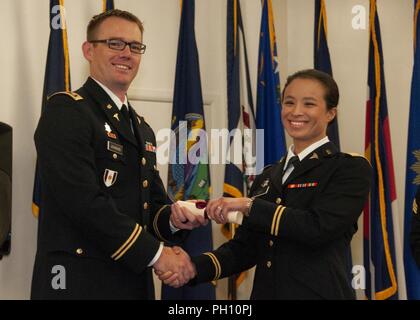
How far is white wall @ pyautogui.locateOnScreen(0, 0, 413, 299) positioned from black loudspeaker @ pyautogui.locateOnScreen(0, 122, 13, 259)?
0.42 meters

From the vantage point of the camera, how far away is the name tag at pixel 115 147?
2.17 meters

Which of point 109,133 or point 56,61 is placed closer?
point 109,133

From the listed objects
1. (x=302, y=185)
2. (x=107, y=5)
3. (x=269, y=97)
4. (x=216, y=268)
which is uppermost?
(x=107, y=5)

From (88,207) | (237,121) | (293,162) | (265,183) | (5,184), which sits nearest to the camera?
(88,207)

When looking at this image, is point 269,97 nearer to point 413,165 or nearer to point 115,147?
point 413,165

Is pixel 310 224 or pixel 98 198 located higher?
pixel 98 198

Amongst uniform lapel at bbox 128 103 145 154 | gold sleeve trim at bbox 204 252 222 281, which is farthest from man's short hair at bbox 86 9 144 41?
gold sleeve trim at bbox 204 252 222 281

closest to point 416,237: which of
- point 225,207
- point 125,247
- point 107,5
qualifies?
point 225,207

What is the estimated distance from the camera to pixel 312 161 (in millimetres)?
2188

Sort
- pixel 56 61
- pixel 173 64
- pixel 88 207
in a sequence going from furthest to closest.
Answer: pixel 173 64 → pixel 56 61 → pixel 88 207

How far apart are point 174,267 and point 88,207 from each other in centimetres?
46

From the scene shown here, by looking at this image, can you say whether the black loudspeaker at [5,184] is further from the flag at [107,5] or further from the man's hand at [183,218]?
the flag at [107,5]

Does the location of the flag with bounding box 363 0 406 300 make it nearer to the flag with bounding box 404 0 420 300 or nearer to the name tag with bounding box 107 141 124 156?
the flag with bounding box 404 0 420 300

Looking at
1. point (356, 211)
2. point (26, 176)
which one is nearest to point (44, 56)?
point (26, 176)
